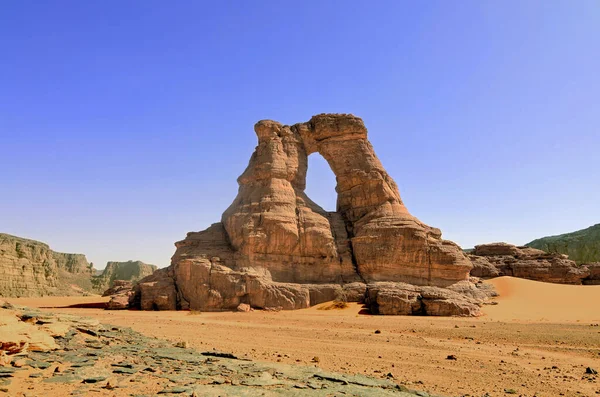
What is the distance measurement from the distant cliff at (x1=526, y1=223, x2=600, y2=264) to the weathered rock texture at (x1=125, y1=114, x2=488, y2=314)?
51.0 meters

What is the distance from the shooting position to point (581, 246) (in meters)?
66.1

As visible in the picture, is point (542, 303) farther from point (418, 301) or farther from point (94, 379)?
point (94, 379)

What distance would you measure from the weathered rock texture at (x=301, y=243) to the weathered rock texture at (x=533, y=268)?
10704 mm

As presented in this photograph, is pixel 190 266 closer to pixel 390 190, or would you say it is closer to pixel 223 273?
pixel 223 273

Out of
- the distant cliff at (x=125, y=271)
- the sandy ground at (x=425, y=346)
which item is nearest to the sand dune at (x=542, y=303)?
the sandy ground at (x=425, y=346)

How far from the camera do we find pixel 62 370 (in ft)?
20.0

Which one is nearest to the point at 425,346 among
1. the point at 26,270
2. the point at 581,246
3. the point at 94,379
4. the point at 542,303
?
the point at 94,379

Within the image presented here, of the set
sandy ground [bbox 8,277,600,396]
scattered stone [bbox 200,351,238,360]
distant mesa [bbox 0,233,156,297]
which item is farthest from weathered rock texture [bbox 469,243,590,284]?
distant mesa [bbox 0,233,156,297]

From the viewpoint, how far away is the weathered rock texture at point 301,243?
2231 centimetres

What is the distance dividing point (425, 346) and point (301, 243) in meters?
13.9

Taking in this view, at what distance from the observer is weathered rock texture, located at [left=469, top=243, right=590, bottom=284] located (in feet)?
112

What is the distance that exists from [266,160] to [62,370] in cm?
A: 2169

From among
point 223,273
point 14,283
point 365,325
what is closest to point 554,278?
point 365,325

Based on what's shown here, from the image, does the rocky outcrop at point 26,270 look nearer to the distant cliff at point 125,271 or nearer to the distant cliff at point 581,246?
the distant cliff at point 125,271
